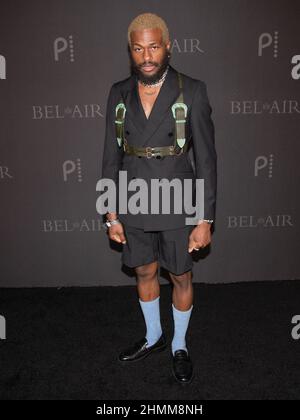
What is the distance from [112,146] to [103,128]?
38.1 inches

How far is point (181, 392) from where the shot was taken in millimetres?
2250

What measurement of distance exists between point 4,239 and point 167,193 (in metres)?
1.91

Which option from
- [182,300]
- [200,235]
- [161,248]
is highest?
[200,235]

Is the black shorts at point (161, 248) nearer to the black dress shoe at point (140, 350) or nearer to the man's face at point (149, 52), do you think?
the black dress shoe at point (140, 350)

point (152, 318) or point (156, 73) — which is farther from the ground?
point (156, 73)

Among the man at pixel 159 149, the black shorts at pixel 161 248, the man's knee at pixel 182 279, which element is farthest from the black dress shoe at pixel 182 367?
the black shorts at pixel 161 248

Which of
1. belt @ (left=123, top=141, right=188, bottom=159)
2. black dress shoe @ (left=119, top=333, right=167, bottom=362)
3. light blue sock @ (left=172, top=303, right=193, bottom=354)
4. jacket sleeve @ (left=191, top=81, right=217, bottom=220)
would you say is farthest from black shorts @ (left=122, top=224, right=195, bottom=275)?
black dress shoe @ (left=119, top=333, right=167, bottom=362)

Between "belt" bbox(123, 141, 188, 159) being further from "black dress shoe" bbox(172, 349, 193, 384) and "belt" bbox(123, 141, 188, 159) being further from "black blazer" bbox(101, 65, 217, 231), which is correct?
"black dress shoe" bbox(172, 349, 193, 384)

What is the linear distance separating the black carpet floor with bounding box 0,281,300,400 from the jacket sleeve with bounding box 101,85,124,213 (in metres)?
1.10

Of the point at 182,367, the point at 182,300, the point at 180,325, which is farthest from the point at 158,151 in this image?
the point at 182,367

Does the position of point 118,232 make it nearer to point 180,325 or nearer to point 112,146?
point 112,146

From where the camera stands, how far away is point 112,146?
88.7 inches
